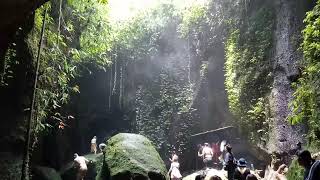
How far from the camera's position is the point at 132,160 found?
12.0m

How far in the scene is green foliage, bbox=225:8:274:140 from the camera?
12.7 m

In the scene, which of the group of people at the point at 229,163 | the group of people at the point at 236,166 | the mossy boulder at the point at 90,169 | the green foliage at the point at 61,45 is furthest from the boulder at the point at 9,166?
the mossy boulder at the point at 90,169

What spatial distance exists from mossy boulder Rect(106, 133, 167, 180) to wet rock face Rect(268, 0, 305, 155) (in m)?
3.88

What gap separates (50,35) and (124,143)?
457cm

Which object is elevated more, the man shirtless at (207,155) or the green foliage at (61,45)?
the green foliage at (61,45)

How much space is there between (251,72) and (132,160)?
545 centimetres

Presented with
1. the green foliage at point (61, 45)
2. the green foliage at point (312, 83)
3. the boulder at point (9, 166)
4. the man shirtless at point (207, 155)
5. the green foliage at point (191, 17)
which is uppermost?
the green foliage at point (191, 17)

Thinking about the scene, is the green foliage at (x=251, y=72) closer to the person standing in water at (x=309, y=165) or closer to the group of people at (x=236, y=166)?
the group of people at (x=236, y=166)

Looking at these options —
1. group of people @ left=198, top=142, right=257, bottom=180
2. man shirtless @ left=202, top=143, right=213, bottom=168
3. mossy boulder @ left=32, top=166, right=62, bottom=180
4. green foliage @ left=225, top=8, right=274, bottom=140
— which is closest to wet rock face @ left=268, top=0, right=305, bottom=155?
green foliage @ left=225, top=8, right=274, bottom=140

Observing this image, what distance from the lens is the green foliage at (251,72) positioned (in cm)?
1266

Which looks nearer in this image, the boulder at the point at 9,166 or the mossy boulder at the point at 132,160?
the boulder at the point at 9,166

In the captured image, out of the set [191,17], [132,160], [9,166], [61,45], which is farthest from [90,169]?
[191,17]

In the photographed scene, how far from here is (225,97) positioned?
19.6 meters

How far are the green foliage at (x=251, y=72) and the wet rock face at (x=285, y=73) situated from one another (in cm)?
60
